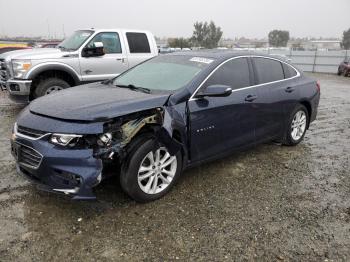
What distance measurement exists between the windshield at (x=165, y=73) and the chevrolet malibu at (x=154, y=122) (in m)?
0.01

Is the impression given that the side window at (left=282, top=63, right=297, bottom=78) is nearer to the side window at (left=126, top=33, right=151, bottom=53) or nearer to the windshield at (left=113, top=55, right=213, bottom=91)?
the windshield at (left=113, top=55, right=213, bottom=91)

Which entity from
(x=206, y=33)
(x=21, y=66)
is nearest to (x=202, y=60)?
(x=21, y=66)

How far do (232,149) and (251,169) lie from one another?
0.49 m

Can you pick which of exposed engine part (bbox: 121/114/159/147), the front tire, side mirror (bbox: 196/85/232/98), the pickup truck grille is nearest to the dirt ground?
exposed engine part (bbox: 121/114/159/147)

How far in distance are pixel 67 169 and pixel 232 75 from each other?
239cm

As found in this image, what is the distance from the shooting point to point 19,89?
22.6 feet

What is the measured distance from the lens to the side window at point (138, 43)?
27.4 feet

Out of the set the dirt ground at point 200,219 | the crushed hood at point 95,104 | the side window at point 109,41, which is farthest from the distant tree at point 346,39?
the crushed hood at point 95,104

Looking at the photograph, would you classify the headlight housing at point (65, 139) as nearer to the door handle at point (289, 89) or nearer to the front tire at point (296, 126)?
the door handle at point (289, 89)

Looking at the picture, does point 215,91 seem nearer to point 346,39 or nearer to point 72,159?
point 72,159

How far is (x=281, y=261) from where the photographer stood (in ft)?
8.91

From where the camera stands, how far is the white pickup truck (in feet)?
22.8

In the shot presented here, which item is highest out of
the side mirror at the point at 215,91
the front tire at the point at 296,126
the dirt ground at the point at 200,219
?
the side mirror at the point at 215,91

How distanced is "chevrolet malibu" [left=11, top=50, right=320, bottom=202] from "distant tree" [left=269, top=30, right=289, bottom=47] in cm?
9200
